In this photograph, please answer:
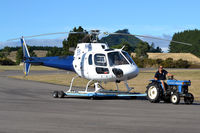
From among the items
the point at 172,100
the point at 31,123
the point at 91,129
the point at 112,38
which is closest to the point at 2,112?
the point at 31,123

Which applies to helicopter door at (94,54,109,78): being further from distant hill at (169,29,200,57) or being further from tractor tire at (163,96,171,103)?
distant hill at (169,29,200,57)

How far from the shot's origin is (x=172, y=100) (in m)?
18.3

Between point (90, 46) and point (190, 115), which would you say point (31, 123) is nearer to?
point (190, 115)

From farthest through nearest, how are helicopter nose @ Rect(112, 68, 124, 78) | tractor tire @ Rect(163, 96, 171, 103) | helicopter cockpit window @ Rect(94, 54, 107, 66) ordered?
helicopter cockpit window @ Rect(94, 54, 107, 66) → helicopter nose @ Rect(112, 68, 124, 78) → tractor tire @ Rect(163, 96, 171, 103)

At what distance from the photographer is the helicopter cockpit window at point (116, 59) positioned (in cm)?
2081

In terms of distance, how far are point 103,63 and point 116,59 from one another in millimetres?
764

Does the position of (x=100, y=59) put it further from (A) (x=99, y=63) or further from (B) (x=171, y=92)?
(B) (x=171, y=92)

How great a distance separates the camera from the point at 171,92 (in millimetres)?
18531

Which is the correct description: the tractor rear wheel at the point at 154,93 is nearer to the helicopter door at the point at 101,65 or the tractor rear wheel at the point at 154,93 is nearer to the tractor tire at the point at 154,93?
the tractor tire at the point at 154,93

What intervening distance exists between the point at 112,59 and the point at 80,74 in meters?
2.42

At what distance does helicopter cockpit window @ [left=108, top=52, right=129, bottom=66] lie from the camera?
2081cm

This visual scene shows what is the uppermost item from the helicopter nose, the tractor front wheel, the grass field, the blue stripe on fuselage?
the blue stripe on fuselage

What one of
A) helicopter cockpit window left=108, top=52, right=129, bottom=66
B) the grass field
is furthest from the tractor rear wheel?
the grass field

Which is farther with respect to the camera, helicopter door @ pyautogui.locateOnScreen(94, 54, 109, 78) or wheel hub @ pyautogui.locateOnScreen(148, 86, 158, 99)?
helicopter door @ pyautogui.locateOnScreen(94, 54, 109, 78)
